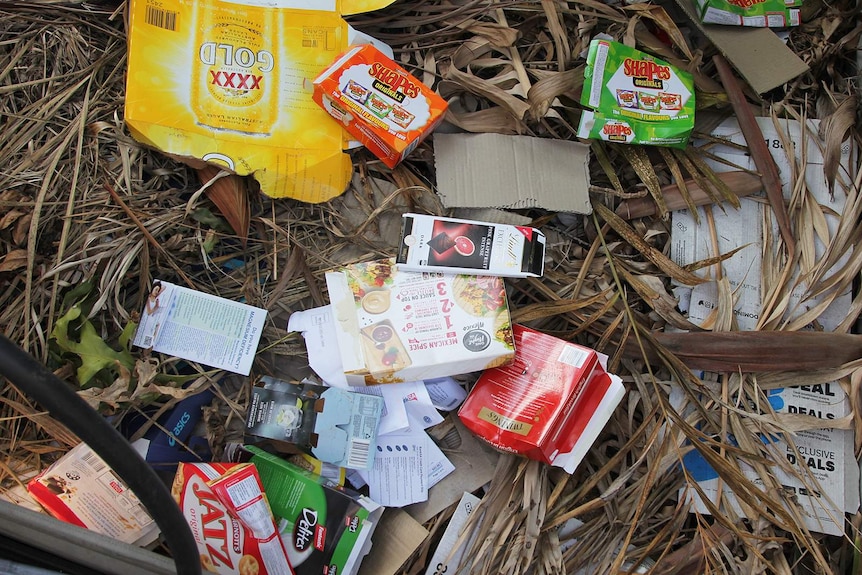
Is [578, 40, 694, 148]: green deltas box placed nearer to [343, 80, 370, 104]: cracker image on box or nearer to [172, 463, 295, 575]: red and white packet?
[343, 80, 370, 104]: cracker image on box

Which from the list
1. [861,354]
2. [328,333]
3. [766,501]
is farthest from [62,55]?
[861,354]

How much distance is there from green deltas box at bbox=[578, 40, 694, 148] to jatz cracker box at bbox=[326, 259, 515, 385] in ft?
1.48

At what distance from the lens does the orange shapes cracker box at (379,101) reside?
1.47m

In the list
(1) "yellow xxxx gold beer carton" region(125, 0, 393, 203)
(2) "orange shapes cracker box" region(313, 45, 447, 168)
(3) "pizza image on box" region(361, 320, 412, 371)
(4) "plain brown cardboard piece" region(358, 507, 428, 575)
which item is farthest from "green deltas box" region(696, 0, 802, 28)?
(4) "plain brown cardboard piece" region(358, 507, 428, 575)

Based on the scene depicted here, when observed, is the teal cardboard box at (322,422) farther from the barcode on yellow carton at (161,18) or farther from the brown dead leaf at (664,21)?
the brown dead leaf at (664,21)

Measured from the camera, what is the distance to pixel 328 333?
1.48 meters

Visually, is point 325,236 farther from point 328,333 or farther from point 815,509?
point 815,509

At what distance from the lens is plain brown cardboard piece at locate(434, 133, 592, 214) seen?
1.52 metres

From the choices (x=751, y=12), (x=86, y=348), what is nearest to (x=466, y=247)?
(x=86, y=348)

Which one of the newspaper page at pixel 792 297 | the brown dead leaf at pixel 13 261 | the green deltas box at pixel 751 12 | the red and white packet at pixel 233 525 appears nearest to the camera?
the red and white packet at pixel 233 525

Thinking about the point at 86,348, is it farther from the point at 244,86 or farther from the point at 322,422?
the point at 244,86

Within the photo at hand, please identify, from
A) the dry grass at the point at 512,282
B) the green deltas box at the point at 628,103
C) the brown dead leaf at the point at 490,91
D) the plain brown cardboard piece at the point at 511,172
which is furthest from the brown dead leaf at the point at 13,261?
the green deltas box at the point at 628,103

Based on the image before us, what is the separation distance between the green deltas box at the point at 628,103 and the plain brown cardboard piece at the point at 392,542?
0.95 meters

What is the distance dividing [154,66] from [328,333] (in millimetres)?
713
